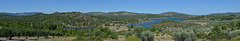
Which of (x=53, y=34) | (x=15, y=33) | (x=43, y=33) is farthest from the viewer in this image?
(x=53, y=34)

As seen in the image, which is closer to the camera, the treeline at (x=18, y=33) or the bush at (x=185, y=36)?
the bush at (x=185, y=36)

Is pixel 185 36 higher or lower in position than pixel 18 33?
higher

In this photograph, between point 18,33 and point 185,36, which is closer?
point 185,36

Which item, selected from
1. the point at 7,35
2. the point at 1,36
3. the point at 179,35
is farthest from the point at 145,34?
the point at 1,36

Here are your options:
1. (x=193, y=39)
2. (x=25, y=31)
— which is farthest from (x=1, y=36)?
(x=193, y=39)

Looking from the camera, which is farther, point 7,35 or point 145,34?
point 7,35

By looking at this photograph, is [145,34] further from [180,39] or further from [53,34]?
[53,34]

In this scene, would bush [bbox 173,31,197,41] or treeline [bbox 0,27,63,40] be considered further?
treeline [bbox 0,27,63,40]

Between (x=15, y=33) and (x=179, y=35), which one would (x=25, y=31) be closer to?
(x=15, y=33)

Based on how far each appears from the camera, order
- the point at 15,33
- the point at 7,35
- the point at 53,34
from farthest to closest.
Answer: the point at 53,34 < the point at 15,33 < the point at 7,35
